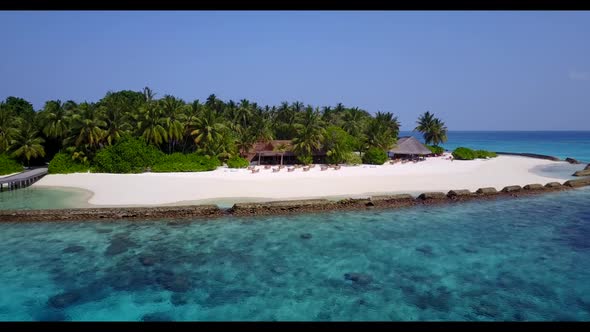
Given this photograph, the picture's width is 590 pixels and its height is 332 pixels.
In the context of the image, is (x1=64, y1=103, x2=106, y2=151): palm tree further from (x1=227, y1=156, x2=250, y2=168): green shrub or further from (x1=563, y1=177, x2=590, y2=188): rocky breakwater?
(x1=563, y1=177, x2=590, y2=188): rocky breakwater

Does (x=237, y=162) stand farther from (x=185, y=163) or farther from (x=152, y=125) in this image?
(x=152, y=125)

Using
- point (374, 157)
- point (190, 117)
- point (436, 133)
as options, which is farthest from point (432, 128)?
point (190, 117)

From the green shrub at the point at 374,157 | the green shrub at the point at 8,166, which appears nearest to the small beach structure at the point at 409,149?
the green shrub at the point at 374,157

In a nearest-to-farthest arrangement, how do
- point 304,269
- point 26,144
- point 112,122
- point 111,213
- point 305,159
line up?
point 304,269
point 111,213
point 26,144
point 112,122
point 305,159

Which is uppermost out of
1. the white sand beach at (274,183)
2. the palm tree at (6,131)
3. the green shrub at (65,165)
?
the palm tree at (6,131)

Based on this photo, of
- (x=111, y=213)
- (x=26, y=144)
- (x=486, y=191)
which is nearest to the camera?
(x=111, y=213)

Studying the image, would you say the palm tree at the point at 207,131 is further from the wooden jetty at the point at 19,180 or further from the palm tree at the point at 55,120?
the wooden jetty at the point at 19,180

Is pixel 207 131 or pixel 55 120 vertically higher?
pixel 55 120
